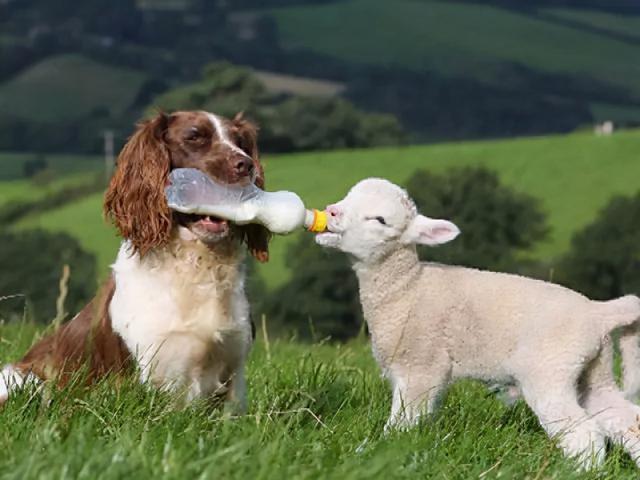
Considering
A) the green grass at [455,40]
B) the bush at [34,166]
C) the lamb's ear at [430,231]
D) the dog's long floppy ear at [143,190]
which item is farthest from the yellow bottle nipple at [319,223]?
the green grass at [455,40]

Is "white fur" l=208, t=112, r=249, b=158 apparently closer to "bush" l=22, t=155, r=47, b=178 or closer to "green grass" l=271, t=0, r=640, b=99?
"bush" l=22, t=155, r=47, b=178

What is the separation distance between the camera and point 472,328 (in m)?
5.52

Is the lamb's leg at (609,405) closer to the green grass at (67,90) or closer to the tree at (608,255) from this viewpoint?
the tree at (608,255)

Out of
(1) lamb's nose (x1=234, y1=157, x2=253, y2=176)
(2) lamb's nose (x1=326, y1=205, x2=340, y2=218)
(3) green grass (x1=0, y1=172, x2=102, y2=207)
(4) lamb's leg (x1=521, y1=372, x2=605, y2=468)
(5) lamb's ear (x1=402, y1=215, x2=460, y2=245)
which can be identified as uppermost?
(1) lamb's nose (x1=234, y1=157, x2=253, y2=176)

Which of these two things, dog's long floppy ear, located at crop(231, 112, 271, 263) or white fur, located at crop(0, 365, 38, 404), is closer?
white fur, located at crop(0, 365, 38, 404)

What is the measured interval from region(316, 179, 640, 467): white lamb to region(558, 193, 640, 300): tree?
5049 cm

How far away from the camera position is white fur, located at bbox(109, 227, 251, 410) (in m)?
5.77

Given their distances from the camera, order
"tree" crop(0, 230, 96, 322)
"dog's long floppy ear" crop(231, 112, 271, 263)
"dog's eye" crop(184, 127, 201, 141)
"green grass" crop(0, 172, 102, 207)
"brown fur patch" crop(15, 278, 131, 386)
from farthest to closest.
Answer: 1. "green grass" crop(0, 172, 102, 207)
2. "tree" crop(0, 230, 96, 322)
3. "dog's long floppy ear" crop(231, 112, 271, 263)
4. "dog's eye" crop(184, 127, 201, 141)
5. "brown fur patch" crop(15, 278, 131, 386)

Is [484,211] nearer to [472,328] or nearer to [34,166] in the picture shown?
[34,166]

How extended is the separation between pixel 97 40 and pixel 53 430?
130 meters

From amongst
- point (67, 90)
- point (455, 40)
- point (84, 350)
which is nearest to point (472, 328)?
point (84, 350)

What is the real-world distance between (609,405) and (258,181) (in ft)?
7.16

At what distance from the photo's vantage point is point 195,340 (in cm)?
583

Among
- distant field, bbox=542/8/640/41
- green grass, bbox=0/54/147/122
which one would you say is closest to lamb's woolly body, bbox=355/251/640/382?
green grass, bbox=0/54/147/122
